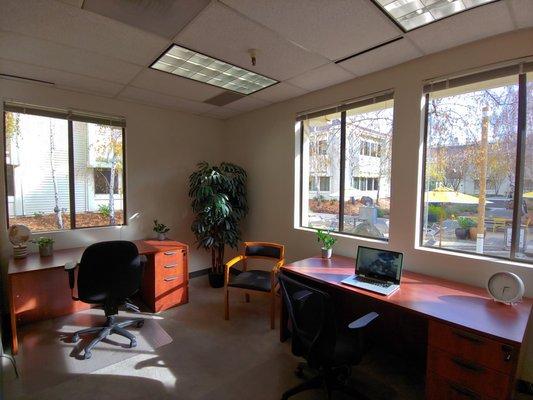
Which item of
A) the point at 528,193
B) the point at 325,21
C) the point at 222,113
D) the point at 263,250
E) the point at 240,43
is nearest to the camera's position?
the point at 325,21

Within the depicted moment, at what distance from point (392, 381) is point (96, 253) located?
2.59m

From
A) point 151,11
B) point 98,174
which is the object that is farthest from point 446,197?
point 98,174

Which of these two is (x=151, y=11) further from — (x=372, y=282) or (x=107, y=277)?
(x=372, y=282)

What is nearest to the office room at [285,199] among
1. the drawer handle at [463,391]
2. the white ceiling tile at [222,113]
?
the drawer handle at [463,391]

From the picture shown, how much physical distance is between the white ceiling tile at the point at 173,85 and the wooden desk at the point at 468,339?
8.53 feet

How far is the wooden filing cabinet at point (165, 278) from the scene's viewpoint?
3.16 meters

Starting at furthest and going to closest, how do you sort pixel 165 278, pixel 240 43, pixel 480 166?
pixel 165 278
pixel 480 166
pixel 240 43

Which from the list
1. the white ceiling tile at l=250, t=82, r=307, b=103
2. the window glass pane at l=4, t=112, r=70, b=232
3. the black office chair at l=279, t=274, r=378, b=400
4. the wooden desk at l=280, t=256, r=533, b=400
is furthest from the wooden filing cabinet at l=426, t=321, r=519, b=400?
the window glass pane at l=4, t=112, r=70, b=232

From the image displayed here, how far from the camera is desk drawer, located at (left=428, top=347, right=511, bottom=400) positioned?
4.73 feet

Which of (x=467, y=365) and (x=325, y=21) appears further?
(x=325, y=21)

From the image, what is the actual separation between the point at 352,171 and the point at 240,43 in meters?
1.75

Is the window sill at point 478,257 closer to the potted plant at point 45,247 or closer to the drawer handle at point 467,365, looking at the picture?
the drawer handle at point 467,365

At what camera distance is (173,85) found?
305 centimetres

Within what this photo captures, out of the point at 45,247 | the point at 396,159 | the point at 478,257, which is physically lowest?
the point at 45,247
